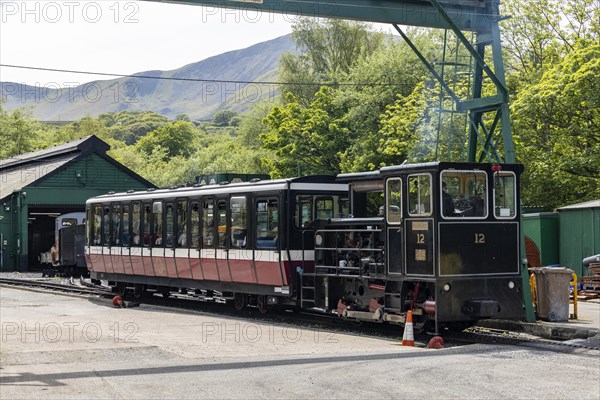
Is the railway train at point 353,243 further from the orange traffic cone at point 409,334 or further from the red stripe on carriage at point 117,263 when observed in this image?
the red stripe on carriage at point 117,263

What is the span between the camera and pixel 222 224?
65.9 ft

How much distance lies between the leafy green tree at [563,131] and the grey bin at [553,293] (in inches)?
619

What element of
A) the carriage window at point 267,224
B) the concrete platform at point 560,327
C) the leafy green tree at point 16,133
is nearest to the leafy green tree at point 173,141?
the leafy green tree at point 16,133

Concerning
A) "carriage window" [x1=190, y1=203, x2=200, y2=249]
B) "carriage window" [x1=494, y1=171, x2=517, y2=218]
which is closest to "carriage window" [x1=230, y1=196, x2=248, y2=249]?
"carriage window" [x1=190, y1=203, x2=200, y2=249]

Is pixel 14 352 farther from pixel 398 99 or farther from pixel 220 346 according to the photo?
pixel 398 99

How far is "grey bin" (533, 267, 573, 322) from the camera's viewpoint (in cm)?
1731

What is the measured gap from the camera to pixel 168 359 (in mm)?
12773

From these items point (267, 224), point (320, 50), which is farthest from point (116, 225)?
point (320, 50)

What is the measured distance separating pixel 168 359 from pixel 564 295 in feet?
28.4

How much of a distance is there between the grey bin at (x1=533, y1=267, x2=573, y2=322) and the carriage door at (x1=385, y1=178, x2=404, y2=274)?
3.73 m

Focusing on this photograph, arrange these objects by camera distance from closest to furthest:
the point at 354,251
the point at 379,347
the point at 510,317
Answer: the point at 379,347 → the point at 510,317 → the point at 354,251

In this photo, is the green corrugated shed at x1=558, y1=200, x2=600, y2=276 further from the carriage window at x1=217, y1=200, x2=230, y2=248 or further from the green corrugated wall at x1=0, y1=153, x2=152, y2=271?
the green corrugated wall at x1=0, y1=153, x2=152, y2=271

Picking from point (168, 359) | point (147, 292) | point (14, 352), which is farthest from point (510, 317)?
point (147, 292)

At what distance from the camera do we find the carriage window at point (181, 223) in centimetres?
2175
